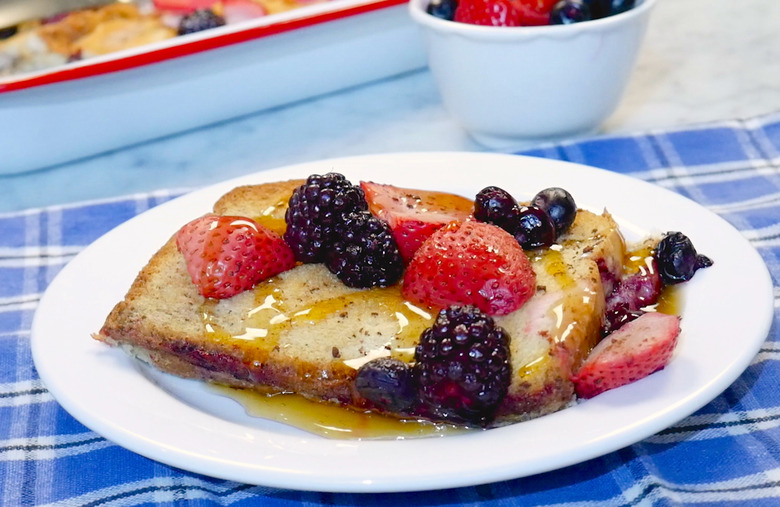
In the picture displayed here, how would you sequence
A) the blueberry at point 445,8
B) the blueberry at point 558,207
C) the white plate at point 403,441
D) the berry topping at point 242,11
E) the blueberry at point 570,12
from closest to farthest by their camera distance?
the white plate at point 403,441 < the blueberry at point 558,207 < the blueberry at point 570,12 < the blueberry at point 445,8 < the berry topping at point 242,11

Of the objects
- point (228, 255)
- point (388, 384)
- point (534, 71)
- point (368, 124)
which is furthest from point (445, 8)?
point (388, 384)

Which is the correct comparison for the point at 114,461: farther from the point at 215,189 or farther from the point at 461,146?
the point at 461,146

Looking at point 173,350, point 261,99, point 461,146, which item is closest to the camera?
point 173,350

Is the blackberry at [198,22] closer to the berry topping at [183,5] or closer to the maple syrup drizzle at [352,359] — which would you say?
the berry topping at [183,5]

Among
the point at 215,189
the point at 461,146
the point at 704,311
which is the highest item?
the point at 704,311

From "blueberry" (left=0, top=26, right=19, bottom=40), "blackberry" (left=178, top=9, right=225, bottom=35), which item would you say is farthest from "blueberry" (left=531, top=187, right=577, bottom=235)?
"blueberry" (left=0, top=26, right=19, bottom=40)

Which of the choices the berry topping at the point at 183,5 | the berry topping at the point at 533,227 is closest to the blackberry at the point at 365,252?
the berry topping at the point at 533,227

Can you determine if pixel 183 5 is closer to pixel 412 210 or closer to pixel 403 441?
pixel 412 210

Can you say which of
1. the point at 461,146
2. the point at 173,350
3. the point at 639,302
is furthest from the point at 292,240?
the point at 461,146
